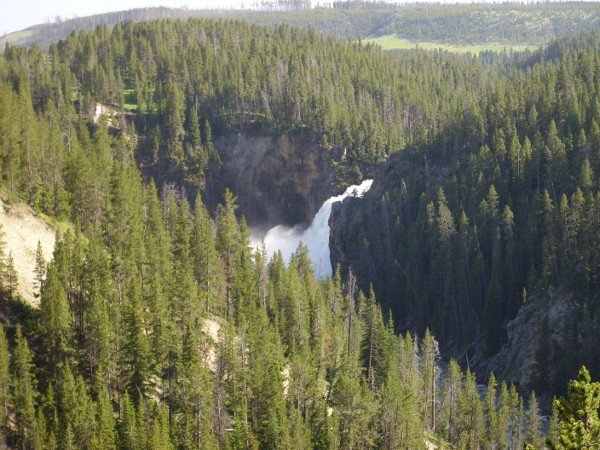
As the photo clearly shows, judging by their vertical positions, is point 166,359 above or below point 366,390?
above

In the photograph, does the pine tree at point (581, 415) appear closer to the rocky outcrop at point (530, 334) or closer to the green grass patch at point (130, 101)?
the rocky outcrop at point (530, 334)

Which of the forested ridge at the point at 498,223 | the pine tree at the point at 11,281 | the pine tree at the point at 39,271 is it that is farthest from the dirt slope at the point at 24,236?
the forested ridge at the point at 498,223

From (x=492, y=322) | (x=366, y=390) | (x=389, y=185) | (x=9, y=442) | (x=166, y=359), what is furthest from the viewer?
(x=389, y=185)

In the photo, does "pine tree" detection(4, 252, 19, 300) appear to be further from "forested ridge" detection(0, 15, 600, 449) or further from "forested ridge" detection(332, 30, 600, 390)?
"forested ridge" detection(332, 30, 600, 390)

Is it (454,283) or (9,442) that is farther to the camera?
(454,283)

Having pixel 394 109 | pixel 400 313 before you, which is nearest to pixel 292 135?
pixel 394 109

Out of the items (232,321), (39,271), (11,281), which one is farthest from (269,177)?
(11,281)

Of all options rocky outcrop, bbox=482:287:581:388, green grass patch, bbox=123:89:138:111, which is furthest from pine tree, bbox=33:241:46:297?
green grass patch, bbox=123:89:138:111

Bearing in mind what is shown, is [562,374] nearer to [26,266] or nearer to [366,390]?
[366,390]
